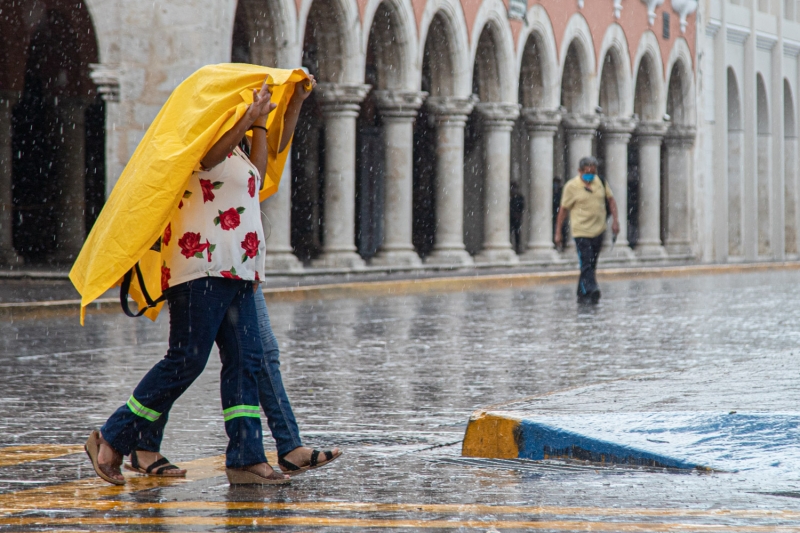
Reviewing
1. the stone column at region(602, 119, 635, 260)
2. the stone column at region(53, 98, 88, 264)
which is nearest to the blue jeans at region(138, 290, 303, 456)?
the stone column at region(53, 98, 88, 264)

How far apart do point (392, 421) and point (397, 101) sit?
1821 centimetres

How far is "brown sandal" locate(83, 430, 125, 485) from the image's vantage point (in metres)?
5.12

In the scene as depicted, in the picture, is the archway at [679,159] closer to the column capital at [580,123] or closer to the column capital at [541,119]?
the column capital at [580,123]

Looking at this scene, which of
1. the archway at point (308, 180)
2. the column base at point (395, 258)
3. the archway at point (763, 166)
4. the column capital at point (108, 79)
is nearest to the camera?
the column capital at point (108, 79)

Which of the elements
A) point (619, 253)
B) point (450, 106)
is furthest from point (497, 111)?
point (619, 253)

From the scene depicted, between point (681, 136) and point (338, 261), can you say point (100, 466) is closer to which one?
point (338, 261)

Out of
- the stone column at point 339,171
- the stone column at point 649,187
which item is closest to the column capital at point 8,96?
the stone column at point 339,171

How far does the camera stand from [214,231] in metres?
5.13

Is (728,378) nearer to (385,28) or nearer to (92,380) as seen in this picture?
(92,380)

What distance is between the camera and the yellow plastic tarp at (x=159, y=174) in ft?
16.6

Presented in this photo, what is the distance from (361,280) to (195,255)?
1664 cm

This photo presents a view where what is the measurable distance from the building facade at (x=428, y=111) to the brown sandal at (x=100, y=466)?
1385 centimetres

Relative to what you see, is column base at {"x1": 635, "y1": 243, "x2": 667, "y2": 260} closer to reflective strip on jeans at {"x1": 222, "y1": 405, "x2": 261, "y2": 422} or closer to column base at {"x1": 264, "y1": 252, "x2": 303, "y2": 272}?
column base at {"x1": 264, "y1": 252, "x2": 303, "y2": 272}

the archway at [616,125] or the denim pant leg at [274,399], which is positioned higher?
the archway at [616,125]
